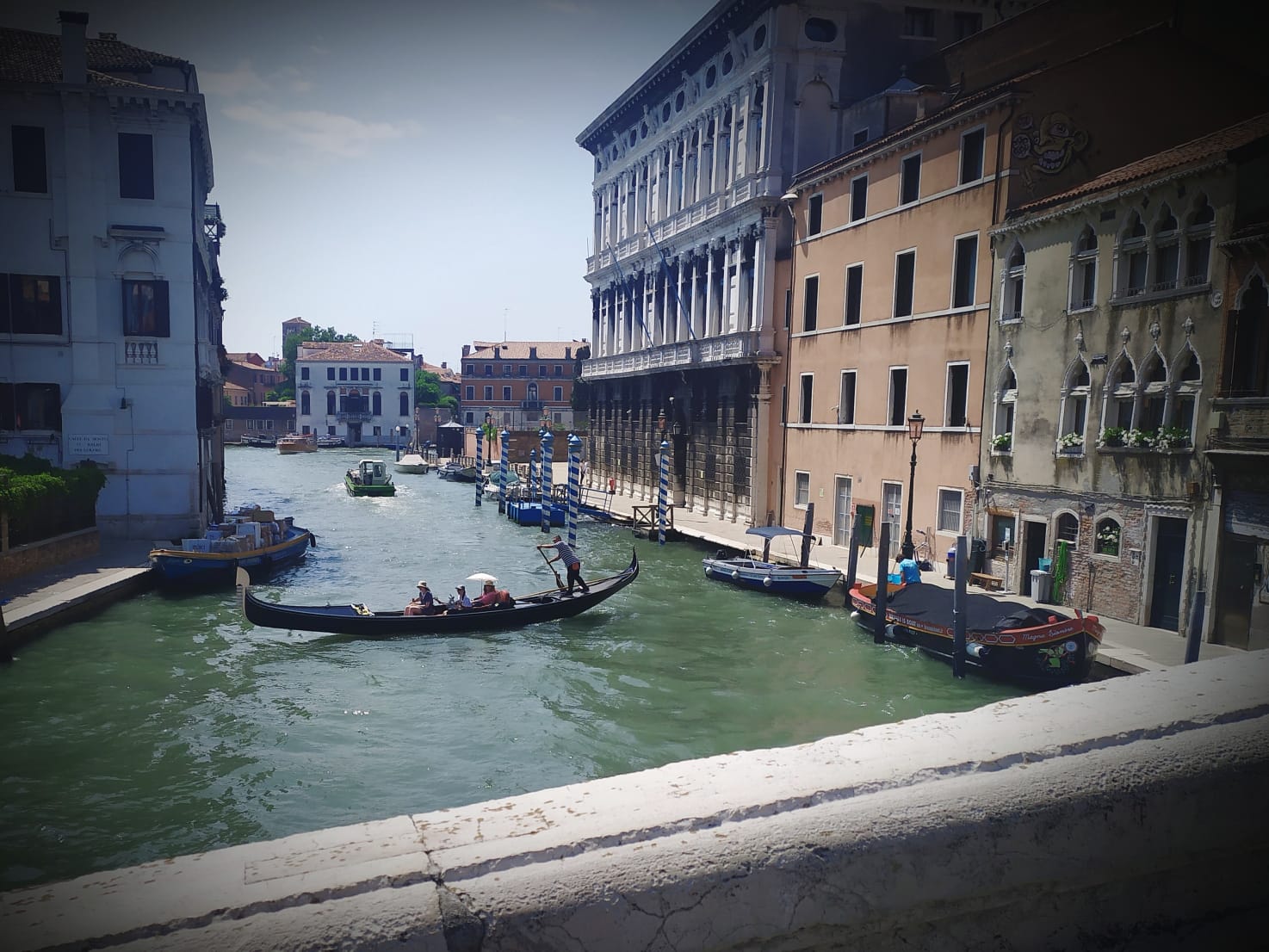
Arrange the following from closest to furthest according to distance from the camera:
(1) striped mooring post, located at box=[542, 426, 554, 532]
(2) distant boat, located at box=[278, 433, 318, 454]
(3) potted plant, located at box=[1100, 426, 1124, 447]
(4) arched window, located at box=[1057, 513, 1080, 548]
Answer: (3) potted plant, located at box=[1100, 426, 1124, 447], (4) arched window, located at box=[1057, 513, 1080, 548], (1) striped mooring post, located at box=[542, 426, 554, 532], (2) distant boat, located at box=[278, 433, 318, 454]

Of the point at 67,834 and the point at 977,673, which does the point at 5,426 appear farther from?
the point at 977,673

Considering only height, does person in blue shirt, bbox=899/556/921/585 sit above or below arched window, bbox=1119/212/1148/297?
below

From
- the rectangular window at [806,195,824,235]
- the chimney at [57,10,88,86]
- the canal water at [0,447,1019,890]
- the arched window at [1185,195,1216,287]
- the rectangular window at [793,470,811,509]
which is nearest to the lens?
the canal water at [0,447,1019,890]

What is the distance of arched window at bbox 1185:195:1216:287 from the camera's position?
45.2 feet

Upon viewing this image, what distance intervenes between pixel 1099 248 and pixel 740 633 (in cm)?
979

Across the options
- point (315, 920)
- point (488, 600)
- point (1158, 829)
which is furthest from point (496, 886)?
point (488, 600)

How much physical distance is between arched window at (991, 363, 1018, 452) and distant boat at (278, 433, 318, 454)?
244ft

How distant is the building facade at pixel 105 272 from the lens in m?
21.8

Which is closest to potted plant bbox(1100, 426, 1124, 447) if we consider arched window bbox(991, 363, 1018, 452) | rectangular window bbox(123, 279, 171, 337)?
arched window bbox(991, 363, 1018, 452)

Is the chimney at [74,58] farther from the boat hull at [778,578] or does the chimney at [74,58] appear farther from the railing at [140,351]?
the boat hull at [778,578]

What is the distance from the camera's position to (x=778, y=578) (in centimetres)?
2012

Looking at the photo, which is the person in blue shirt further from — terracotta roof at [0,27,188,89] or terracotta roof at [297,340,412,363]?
terracotta roof at [297,340,412,363]

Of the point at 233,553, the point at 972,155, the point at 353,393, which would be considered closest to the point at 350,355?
the point at 353,393

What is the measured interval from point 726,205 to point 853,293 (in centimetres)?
872
